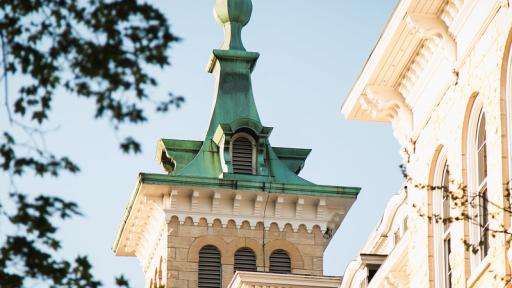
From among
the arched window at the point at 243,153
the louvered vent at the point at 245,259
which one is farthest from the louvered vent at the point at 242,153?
the louvered vent at the point at 245,259

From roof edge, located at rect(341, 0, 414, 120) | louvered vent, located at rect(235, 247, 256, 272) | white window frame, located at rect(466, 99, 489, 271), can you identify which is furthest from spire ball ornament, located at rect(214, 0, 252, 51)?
white window frame, located at rect(466, 99, 489, 271)

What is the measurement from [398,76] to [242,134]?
3100 cm

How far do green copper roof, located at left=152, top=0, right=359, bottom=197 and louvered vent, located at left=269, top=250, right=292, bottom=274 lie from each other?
86.8 inches

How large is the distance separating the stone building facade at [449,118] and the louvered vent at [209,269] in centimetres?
2747

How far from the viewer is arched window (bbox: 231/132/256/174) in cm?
6025

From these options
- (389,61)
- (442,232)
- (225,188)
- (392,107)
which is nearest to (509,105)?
(442,232)

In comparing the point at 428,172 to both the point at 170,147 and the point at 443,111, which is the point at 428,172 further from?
the point at 170,147

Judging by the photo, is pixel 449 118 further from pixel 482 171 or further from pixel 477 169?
pixel 482 171

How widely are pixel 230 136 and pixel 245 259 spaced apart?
12.3 ft

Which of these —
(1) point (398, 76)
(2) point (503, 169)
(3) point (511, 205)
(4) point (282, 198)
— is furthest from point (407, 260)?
(4) point (282, 198)

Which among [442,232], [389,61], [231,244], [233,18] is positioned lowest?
[442,232]

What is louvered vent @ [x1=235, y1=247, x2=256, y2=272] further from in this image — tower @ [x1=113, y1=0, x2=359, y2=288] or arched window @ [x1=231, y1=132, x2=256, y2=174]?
arched window @ [x1=231, y1=132, x2=256, y2=174]

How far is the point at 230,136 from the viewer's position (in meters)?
59.8

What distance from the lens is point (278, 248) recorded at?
59938 mm
